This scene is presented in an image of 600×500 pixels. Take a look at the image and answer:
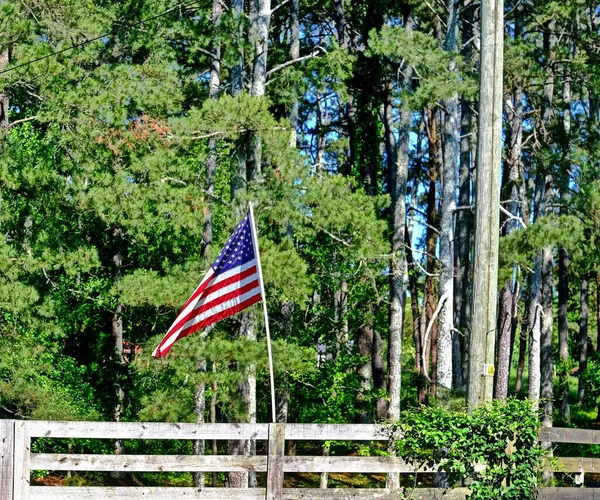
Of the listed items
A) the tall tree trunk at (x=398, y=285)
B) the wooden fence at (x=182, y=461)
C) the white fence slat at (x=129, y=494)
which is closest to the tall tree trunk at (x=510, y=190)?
the tall tree trunk at (x=398, y=285)

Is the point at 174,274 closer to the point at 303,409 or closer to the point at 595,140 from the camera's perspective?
the point at 303,409

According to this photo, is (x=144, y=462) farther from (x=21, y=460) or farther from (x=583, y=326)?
(x=583, y=326)

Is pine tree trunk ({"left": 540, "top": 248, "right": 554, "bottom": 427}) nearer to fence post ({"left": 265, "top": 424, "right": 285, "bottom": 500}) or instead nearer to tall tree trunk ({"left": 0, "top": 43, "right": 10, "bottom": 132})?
tall tree trunk ({"left": 0, "top": 43, "right": 10, "bottom": 132})

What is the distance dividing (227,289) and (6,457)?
2.75m

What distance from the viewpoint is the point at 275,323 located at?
950 inches

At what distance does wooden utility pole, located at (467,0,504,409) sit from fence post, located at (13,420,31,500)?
441cm

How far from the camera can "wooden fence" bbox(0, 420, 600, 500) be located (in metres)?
10.2

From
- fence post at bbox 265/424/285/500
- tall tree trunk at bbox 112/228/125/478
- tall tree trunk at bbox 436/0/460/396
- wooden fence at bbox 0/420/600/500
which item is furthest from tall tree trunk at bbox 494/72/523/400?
fence post at bbox 265/424/285/500

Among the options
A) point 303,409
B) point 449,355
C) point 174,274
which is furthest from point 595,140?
point 174,274

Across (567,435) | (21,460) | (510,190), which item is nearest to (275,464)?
(21,460)

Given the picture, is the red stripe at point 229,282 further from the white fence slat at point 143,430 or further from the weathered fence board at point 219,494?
the weathered fence board at point 219,494

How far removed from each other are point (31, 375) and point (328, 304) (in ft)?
35.4

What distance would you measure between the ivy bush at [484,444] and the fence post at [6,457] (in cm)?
378

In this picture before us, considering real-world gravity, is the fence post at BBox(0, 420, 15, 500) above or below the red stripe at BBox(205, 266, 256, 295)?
below
